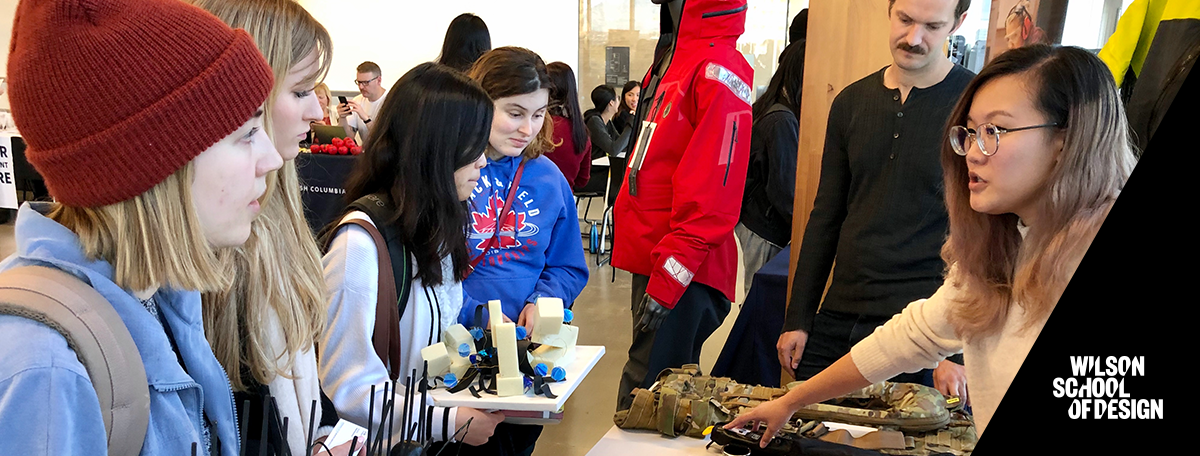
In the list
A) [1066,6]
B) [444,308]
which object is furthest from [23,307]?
[1066,6]

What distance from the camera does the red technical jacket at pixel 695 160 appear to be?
216 centimetres

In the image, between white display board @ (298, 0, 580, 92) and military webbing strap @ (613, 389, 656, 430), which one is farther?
white display board @ (298, 0, 580, 92)

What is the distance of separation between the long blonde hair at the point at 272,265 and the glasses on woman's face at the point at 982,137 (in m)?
1.05

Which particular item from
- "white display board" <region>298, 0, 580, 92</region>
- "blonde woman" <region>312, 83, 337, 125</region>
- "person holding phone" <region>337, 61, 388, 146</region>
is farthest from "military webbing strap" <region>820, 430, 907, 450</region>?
"white display board" <region>298, 0, 580, 92</region>

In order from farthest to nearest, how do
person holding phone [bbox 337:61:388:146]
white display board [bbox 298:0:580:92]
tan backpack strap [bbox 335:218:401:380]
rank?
white display board [bbox 298:0:580:92], person holding phone [bbox 337:61:388:146], tan backpack strap [bbox 335:218:401:380]

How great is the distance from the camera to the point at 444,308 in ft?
5.61

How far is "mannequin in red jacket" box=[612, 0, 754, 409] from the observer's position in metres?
2.16

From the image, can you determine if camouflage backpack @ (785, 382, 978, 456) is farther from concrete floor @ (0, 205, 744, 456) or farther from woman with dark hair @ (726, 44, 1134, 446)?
concrete floor @ (0, 205, 744, 456)

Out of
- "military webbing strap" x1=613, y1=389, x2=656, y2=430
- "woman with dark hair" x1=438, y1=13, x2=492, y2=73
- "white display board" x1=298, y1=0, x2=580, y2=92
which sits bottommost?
"military webbing strap" x1=613, y1=389, x2=656, y2=430

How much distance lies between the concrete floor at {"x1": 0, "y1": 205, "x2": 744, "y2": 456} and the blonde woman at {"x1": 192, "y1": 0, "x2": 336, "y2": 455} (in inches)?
73.1

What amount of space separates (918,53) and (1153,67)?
1.98ft

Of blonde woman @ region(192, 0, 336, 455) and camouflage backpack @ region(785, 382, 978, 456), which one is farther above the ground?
blonde woman @ region(192, 0, 336, 455)
